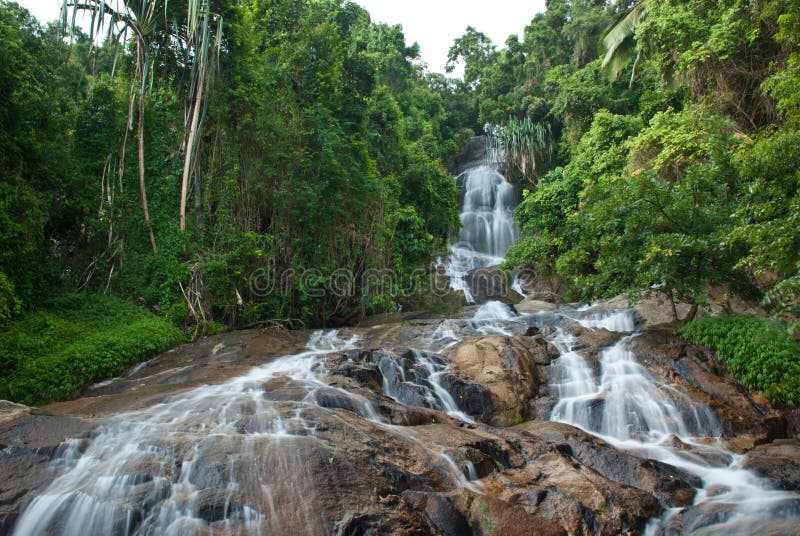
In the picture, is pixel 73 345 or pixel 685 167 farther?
pixel 685 167

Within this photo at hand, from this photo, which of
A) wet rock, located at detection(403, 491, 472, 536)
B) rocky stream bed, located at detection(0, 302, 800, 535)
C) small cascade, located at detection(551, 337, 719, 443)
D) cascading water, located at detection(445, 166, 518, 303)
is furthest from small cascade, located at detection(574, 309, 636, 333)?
wet rock, located at detection(403, 491, 472, 536)

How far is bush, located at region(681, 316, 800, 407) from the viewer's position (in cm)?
787

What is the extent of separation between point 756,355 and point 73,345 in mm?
11768

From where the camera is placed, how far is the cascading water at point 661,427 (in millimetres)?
4879

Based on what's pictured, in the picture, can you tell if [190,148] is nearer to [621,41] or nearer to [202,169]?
[202,169]

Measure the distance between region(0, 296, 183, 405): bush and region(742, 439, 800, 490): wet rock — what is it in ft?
32.1

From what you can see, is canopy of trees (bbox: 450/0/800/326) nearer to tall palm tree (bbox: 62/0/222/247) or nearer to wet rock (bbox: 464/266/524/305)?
wet rock (bbox: 464/266/524/305)

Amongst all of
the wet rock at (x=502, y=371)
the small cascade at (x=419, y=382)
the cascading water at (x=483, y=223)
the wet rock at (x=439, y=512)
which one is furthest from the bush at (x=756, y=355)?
the cascading water at (x=483, y=223)

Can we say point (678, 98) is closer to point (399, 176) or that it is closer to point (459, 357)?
point (399, 176)

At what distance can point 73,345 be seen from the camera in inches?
339

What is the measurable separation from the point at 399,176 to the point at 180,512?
16147mm

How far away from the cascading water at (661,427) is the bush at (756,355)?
1223 mm

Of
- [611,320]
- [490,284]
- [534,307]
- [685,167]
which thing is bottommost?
[611,320]

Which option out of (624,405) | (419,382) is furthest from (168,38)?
(624,405)
